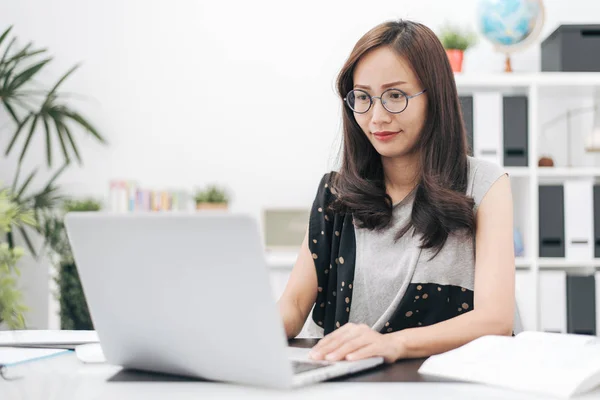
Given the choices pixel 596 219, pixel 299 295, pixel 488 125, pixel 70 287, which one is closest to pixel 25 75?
pixel 70 287

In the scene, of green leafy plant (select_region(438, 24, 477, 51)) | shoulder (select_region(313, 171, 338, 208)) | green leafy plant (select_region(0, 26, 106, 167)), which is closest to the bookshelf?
green leafy plant (select_region(438, 24, 477, 51))

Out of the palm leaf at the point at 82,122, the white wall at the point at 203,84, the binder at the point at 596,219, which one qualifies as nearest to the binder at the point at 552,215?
the binder at the point at 596,219

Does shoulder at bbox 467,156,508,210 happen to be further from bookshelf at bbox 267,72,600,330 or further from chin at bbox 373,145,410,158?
bookshelf at bbox 267,72,600,330

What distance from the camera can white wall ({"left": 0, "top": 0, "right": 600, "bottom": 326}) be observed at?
343 cm

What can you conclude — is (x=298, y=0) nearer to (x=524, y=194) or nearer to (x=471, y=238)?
(x=524, y=194)

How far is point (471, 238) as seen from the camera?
1.46 metres

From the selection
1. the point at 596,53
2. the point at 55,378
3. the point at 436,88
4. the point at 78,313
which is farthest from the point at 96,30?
the point at 55,378

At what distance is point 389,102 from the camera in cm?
143

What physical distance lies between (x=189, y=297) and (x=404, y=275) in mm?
732

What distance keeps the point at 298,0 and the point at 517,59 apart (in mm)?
1045

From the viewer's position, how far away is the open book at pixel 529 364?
0.80 m

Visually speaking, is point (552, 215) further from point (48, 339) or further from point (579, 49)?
point (48, 339)

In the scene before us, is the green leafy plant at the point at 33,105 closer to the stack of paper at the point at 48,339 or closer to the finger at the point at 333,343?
the stack of paper at the point at 48,339

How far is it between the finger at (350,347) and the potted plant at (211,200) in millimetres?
2261
